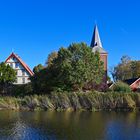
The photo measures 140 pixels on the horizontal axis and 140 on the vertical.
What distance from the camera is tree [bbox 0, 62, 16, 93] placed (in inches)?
2793

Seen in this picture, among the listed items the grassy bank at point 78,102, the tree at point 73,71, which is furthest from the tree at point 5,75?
the grassy bank at point 78,102

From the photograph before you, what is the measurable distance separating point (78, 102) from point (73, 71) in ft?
30.6

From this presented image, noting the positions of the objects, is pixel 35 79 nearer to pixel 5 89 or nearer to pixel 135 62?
pixel 5 89

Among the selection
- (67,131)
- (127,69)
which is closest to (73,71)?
(67,131)

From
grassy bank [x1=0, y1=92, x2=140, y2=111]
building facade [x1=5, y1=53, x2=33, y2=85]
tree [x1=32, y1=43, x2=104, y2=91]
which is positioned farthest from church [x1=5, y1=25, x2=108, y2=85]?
grassy bank [x1=0, y1=92, x2=140, y2=111]

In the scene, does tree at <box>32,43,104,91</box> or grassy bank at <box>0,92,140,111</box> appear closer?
grassy bank at <box>0,92,140,111</box>

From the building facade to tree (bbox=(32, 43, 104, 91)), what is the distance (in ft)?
68.0

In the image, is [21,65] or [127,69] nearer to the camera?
[21,65]

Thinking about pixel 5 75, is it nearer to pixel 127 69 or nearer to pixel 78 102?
pixel 78 102

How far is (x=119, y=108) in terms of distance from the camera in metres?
47.9

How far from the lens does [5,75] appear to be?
71062 millimetres

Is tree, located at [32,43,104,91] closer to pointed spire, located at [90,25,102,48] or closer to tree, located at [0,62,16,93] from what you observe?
tree, located at [0,62,16,93]

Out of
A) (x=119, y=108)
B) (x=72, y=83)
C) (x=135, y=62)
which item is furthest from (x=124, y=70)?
(x=119, y=108)

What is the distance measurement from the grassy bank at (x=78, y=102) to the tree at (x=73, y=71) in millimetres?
8015
